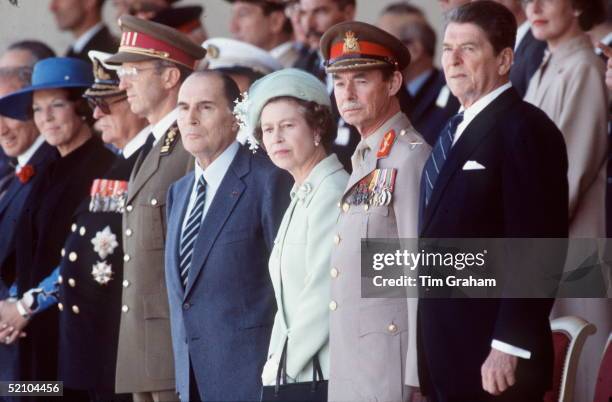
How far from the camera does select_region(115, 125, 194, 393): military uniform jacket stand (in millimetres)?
5551

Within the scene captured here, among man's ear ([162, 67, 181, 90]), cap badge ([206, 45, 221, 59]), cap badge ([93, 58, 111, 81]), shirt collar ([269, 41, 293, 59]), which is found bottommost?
man's ear ([162, 67, 181, 90])

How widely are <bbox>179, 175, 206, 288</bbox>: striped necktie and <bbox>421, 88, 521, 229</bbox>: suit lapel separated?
1.28 meters

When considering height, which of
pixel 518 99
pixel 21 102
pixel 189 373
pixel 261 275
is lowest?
pixel 189 373

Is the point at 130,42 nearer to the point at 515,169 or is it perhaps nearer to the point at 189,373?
the point at 189,373

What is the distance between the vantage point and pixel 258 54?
21.5ft

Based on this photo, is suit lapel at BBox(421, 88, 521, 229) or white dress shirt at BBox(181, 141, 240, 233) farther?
white dress shirt at BBox(181, 141, 240, 233)

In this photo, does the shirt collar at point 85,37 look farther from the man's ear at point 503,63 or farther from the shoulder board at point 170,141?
the man's ear at point 503,63

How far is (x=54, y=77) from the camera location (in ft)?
21.2

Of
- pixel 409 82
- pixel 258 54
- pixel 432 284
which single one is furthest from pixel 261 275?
pixel 409 82

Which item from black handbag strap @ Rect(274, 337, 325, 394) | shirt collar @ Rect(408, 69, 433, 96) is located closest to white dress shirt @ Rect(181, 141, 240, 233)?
black handbag strap @ Rect(274, 337, 325, 394)

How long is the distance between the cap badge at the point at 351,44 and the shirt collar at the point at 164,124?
115 centimetres

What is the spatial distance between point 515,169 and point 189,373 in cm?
176

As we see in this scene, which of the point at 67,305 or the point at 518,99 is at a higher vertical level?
the point at 518,99

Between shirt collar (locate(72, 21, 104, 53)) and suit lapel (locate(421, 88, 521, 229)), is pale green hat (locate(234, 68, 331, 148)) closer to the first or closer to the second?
suit lapel (locate(421, 88, 521, 229))
